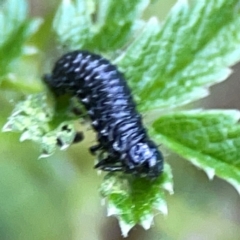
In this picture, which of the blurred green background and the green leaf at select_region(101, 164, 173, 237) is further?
the blurred green background

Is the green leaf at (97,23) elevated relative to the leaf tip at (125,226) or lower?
elevated

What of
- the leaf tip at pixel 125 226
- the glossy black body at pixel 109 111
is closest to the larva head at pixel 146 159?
the glossy black body at pixel 109 111

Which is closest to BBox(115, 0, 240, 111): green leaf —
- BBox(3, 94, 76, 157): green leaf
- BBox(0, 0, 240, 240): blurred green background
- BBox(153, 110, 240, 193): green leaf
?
BBox(153, 110, 240, 193): green leaf

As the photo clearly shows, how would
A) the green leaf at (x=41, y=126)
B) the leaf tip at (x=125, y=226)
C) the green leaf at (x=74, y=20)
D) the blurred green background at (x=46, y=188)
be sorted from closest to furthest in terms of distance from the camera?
the leaf tip at (x=125, y=226) → the green leaf at (x=41, y=126) → the green leaf at (x=74, y=20) → the blurred green background at (x=46, y=188)

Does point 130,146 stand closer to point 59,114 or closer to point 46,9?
point 59,114

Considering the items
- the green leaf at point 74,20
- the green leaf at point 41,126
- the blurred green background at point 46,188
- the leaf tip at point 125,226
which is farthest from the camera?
the blurred green background at point 46,188

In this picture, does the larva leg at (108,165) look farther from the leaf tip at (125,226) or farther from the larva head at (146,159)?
the leaf tip at (125,226)

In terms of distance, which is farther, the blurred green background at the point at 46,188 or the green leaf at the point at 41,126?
the blurred green background at the point at 46,188

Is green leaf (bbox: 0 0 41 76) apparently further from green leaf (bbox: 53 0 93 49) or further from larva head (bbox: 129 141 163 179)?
larva head (bbox: 129 141 163 179)

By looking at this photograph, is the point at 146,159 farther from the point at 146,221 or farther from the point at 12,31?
the point at 12,31
